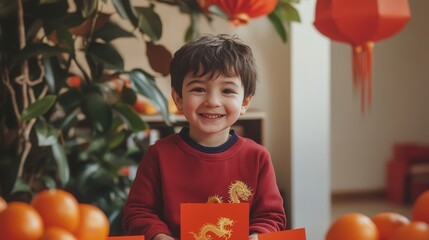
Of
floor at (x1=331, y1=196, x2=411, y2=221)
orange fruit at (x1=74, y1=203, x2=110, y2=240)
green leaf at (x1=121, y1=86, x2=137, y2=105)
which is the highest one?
green leaf at (x1=121, y1=86, x2=137, y2=105)

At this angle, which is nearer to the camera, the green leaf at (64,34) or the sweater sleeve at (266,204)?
the sweater sleeve at (266,204)

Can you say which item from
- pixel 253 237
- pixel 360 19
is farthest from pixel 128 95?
pixel 253 237

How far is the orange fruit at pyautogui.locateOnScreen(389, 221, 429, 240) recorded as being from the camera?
76cm

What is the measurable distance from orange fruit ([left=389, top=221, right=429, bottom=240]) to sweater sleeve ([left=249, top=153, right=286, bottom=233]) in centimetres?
19

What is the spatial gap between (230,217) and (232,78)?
20 centimetres

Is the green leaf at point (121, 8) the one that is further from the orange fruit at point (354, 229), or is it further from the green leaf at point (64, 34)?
the orange fruit at point (354, 229)

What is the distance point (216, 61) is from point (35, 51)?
0.85 m

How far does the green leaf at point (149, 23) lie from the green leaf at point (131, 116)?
21 cm

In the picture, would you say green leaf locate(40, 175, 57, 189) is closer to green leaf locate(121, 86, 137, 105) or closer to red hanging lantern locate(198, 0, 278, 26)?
green leaf locate(121, 86, 137, 105)

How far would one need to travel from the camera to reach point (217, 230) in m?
0.84

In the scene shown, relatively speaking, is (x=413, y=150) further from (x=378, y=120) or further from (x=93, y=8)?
(x=93, y=8)

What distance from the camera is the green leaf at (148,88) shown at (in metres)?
1.72

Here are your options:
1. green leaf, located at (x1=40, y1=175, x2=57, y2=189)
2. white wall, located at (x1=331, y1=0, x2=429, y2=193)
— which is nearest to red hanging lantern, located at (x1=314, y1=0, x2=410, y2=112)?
green leaf, located at (x1=40, y1=175, x2=57, y2=189)

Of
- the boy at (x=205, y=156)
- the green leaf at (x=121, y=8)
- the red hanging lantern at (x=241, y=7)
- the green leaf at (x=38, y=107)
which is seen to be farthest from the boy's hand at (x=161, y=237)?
the red hanging lantern at (x=241, y=7)
